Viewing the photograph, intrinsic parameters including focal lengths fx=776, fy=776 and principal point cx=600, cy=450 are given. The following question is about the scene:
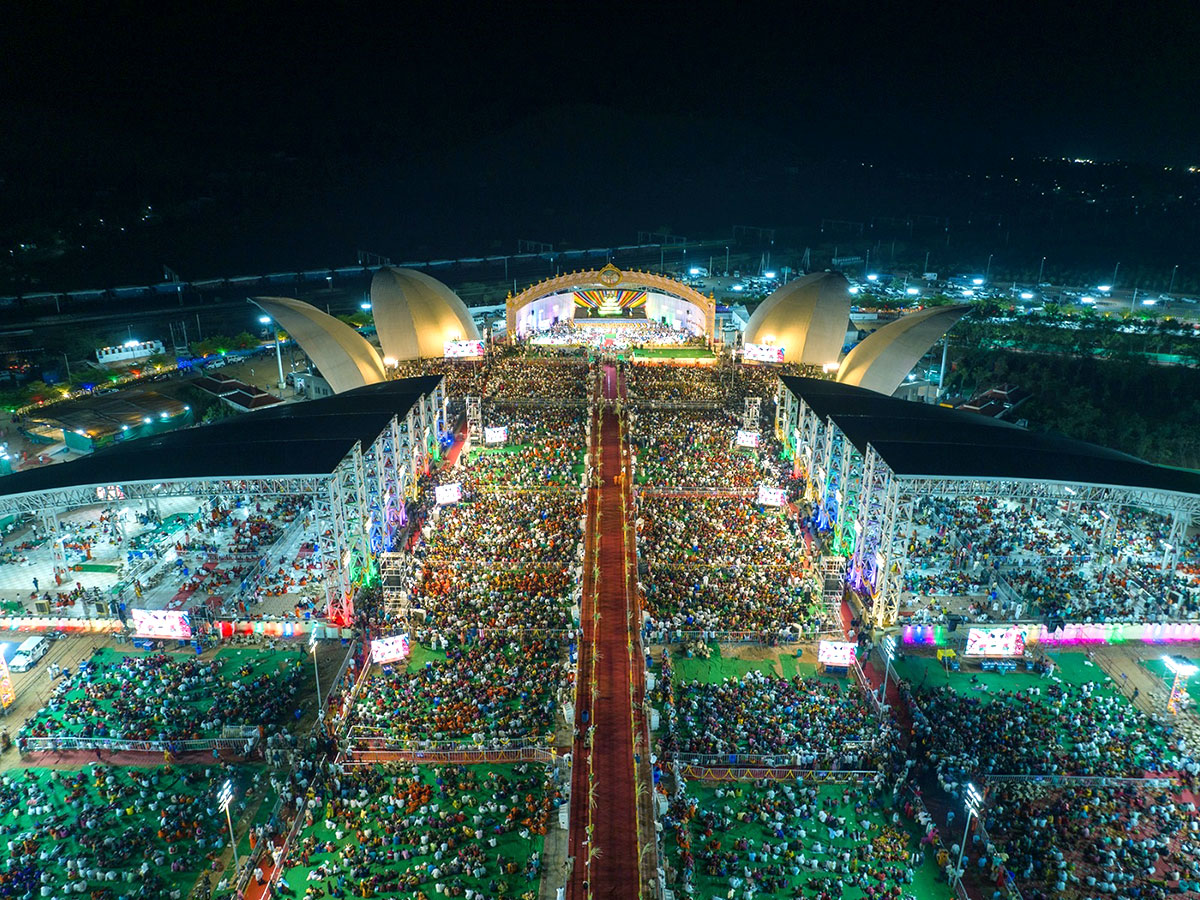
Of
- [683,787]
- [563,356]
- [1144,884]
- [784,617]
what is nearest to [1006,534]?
[784,617]

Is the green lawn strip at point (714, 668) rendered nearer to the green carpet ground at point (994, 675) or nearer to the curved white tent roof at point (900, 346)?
the green carpet ground at point (994, 675)

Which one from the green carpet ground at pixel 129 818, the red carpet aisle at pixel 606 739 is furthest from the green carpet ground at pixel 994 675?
the green carpet ground at pixel 129 818

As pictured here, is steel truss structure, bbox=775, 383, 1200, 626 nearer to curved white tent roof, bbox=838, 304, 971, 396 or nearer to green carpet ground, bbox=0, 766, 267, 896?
curved white tent roof, bbox=838, 304, 971, 396

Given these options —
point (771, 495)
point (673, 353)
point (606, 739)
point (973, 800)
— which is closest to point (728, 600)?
point (771, 495)

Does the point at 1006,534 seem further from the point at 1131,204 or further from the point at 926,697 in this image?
the point at 1131,204

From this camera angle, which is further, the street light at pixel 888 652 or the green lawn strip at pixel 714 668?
the green lawn strip at pixel 714 668

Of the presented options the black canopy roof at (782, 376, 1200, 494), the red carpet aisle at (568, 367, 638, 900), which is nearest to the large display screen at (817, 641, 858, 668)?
the red carpet aisle at (568, 367, 638, 900)

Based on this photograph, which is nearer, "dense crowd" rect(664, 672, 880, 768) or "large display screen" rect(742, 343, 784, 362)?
"dense crowd" rect(664, 672, 880, 768)
